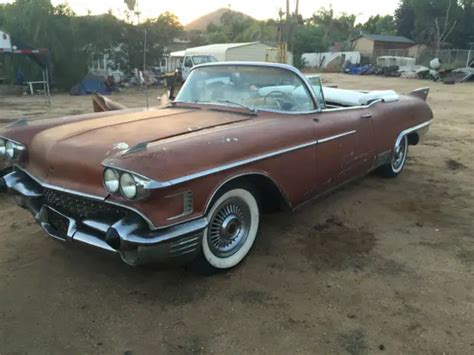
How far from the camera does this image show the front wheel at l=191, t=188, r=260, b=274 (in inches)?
121

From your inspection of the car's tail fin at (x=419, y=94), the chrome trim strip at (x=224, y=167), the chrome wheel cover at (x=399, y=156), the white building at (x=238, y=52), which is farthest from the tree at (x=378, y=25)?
the chrome trim strip at (x=224, y=167)

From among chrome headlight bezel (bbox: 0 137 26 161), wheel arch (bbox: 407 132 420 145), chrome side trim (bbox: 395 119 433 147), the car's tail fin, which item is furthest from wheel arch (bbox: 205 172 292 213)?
the car's tail fin

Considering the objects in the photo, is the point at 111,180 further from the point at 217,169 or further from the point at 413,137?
the point at 413,137

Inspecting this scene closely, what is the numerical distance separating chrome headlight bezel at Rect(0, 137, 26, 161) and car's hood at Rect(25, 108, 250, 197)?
0.09 metres

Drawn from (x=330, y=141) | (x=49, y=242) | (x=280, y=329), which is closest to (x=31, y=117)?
(x=49, y=242)

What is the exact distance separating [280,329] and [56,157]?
187 centimetres

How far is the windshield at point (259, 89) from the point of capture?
3.96 m

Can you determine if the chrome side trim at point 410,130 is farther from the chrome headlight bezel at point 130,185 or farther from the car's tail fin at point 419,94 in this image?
the chrome headlight bezel at point 130,185

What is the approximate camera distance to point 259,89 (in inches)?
158

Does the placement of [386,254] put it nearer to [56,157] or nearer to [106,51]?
[56,157]

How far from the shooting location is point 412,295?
3.04 metres

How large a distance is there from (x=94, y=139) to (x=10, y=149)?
0.88m

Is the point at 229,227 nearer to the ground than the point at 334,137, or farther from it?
nearer to the ground

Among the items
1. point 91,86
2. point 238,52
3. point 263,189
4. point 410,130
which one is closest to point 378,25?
point 238,52
